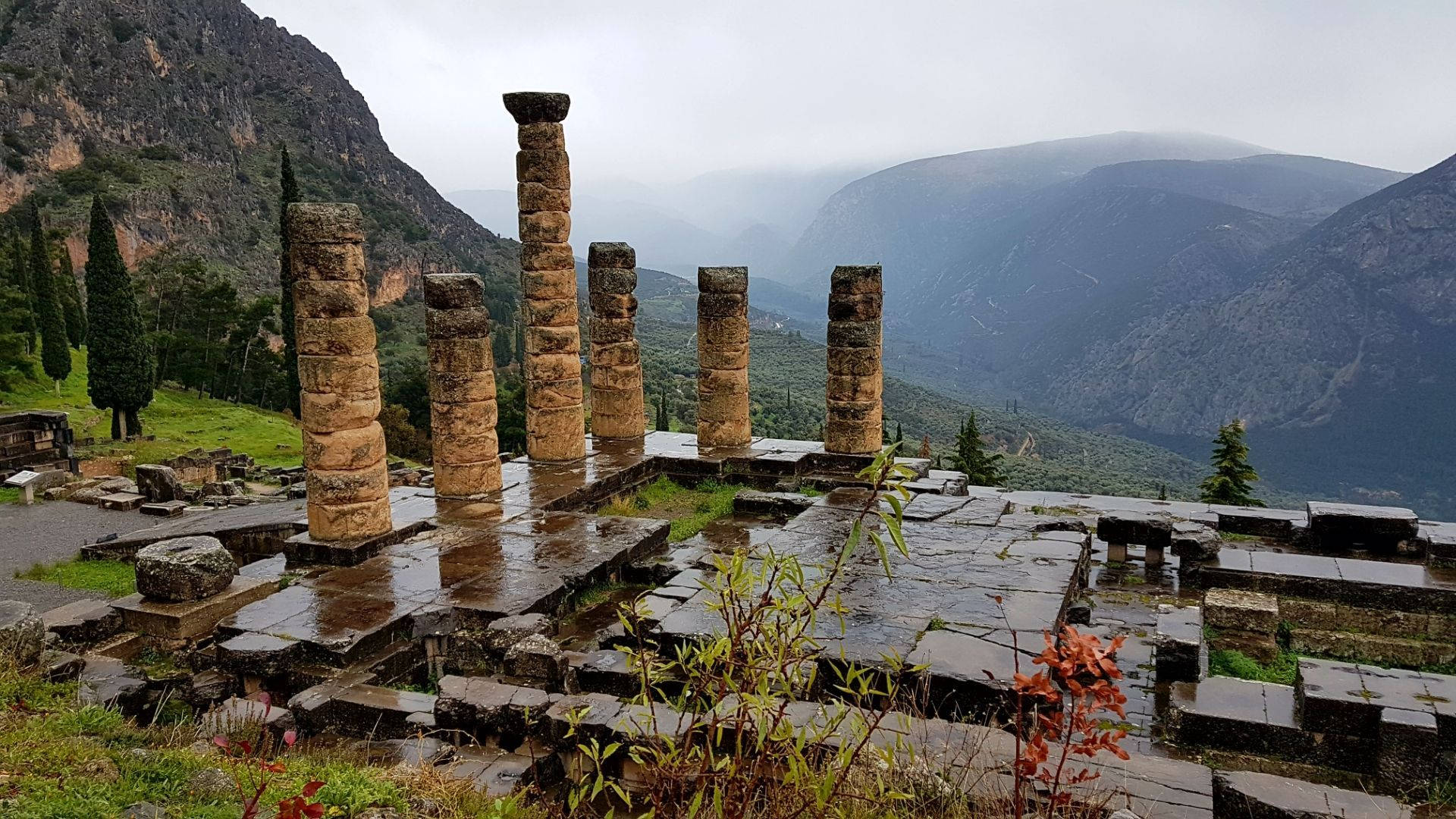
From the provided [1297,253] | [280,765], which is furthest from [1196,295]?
[280,765]

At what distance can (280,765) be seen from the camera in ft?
13.1

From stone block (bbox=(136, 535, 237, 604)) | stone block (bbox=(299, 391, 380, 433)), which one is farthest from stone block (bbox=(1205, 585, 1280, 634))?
stone block (bbox=(136, 535, 237, 604))

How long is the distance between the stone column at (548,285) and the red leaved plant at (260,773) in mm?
7463

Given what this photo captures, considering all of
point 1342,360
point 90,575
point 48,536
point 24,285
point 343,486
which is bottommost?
point 1342,360

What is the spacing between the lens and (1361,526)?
10.4 meters

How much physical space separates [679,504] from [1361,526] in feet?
27.6

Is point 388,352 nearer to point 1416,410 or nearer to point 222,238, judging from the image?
point 222,238

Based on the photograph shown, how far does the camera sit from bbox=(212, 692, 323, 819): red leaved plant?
10.5 feet

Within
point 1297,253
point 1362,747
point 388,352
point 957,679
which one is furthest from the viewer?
point 1297,253

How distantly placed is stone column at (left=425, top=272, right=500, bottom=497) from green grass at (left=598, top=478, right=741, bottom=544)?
1890 millimetres

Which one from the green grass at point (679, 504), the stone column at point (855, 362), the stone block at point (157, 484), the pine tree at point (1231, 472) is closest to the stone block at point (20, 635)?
the green grass at point (679, 504)

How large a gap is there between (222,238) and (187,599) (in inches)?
2993

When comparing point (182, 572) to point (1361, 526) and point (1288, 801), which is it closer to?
point (1288, 801)

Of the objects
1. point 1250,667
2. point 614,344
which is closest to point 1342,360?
point 614,344
